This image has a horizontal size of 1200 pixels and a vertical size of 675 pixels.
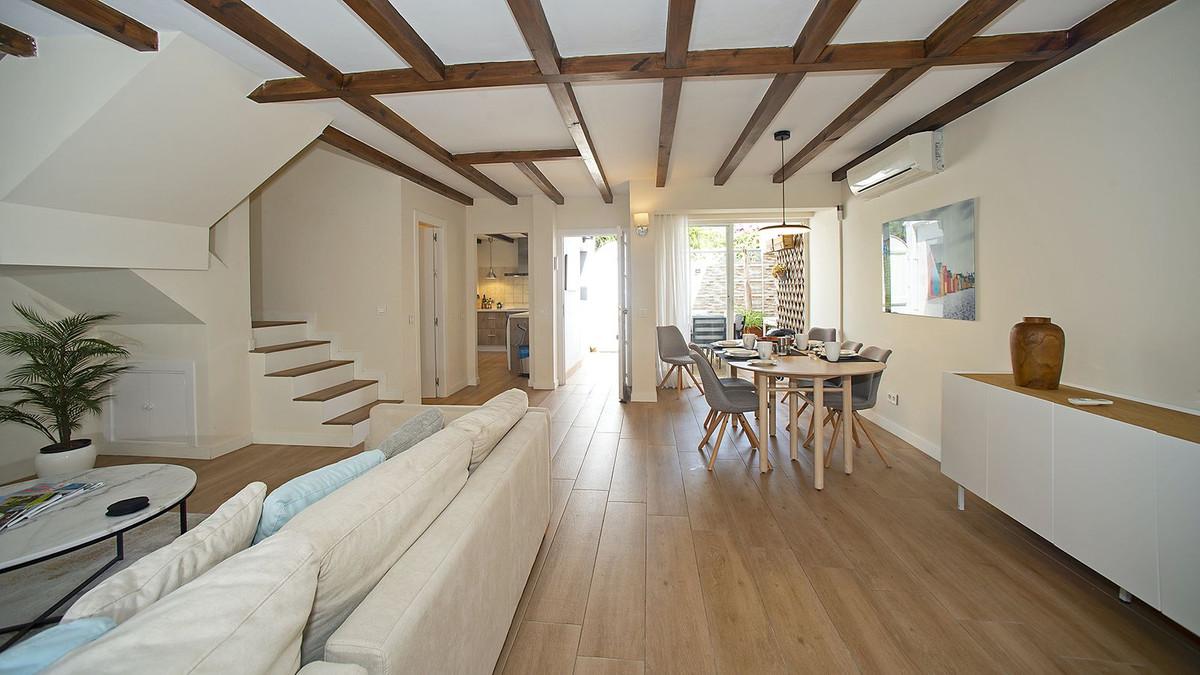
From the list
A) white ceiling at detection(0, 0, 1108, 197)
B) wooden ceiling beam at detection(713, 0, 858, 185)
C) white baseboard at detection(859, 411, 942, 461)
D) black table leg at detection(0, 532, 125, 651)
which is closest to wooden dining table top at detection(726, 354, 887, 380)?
white baseboard at detection(859, 411, 942, 461)

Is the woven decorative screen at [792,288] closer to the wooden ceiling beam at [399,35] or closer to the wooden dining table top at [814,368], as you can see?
the wooden dining table top at [814,368]

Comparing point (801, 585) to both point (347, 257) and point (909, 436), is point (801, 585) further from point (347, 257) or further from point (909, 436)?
point (347, 257)

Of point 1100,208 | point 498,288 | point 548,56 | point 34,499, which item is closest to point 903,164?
point 1100,208

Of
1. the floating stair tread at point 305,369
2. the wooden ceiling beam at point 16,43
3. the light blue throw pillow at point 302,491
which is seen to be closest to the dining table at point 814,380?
the light blue throw pillow at point 302,491

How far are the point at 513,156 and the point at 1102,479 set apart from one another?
4.41 m

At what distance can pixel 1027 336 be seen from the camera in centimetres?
250

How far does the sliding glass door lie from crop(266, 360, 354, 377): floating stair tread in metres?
4.57

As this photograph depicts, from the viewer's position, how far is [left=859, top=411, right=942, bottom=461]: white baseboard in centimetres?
388

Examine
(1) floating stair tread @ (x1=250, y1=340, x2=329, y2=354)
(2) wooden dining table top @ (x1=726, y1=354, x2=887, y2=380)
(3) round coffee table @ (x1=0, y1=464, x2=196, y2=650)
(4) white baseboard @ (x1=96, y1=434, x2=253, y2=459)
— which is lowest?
(4) white baseboard @ (x1=96, y1=434, x2=253, y2=459)

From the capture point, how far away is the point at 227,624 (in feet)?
2.54

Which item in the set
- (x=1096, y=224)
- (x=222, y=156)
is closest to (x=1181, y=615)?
(x=1096, y=224)

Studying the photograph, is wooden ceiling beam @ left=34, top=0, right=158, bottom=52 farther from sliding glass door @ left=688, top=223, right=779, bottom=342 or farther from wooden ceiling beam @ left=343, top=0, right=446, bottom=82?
sliding glass door @ left=688, top=223, right=779, bottom=342

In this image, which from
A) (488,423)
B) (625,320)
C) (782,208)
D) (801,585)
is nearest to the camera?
(488,423)

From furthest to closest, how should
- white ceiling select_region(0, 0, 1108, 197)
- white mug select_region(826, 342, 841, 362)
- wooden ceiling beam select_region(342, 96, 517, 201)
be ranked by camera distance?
white mug select_region(826, 342, 841, 362) → wooden ceiling beam select_region(342, 96, 517, 201) → white ceiling select_region(0, 0, 1108, 197)
